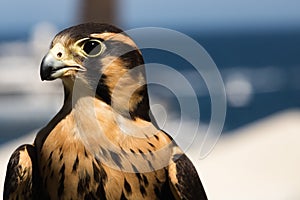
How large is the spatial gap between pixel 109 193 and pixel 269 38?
52.5 metres

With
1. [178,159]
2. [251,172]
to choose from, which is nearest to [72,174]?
[178,159]

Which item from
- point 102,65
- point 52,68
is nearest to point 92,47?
point 102,65

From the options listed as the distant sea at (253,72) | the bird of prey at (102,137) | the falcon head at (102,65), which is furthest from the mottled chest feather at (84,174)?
the distant sea at (253,72)

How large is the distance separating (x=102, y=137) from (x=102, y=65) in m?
0.24

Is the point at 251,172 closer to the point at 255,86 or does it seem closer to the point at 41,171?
the point at 41,171

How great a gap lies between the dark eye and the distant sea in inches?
10.1

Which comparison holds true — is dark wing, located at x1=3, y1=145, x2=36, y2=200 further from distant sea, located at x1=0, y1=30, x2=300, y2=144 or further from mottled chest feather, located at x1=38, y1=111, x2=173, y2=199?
distant sea, located at x1=0, y1=30, x2=300, y2=144

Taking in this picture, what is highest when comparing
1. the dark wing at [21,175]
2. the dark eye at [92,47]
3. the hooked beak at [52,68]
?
the dark eye at [92,47]

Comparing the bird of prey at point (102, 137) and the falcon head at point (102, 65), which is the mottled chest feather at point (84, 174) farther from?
the falcon head at point (102, 65)

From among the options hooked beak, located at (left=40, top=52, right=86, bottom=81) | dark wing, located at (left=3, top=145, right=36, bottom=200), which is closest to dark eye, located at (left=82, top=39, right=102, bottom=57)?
hooked beak, located at (left=40, top=52, right=86, bottom=81)

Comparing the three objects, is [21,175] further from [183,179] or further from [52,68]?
[183,179]

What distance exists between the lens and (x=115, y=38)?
11.6 feet

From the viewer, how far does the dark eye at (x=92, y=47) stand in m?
3.51

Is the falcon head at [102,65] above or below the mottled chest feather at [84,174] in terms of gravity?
above
